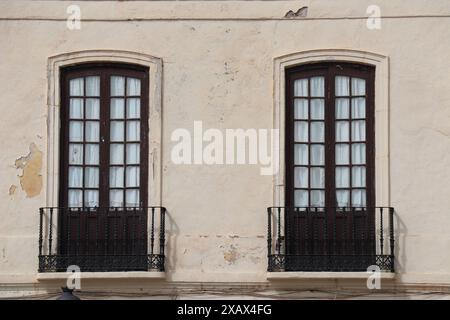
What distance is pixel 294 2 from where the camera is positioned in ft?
125

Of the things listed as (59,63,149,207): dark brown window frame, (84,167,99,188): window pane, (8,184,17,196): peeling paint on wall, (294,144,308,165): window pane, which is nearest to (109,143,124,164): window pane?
(59,63,149,207): dark brown window frame

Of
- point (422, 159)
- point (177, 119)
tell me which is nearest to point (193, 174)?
point (177, 119)

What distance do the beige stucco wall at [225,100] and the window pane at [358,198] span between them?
1.49 ft

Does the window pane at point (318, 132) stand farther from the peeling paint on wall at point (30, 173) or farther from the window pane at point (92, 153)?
the peeling paint on wall at point (30, 173)

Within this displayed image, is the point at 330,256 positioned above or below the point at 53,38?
below

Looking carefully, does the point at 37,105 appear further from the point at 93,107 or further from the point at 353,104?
the point at 353,104

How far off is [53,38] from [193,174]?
2812 mm

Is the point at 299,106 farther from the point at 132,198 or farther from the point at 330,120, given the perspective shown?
the point at 132,198

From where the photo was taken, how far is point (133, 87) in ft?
125

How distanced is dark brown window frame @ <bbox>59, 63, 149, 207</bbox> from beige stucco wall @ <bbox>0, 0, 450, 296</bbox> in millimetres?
273

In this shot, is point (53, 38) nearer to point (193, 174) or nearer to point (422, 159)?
point (193, 174)

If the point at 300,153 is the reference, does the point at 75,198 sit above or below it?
below

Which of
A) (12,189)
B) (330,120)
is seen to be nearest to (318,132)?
(330,120)

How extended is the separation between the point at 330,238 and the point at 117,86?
376 cm
